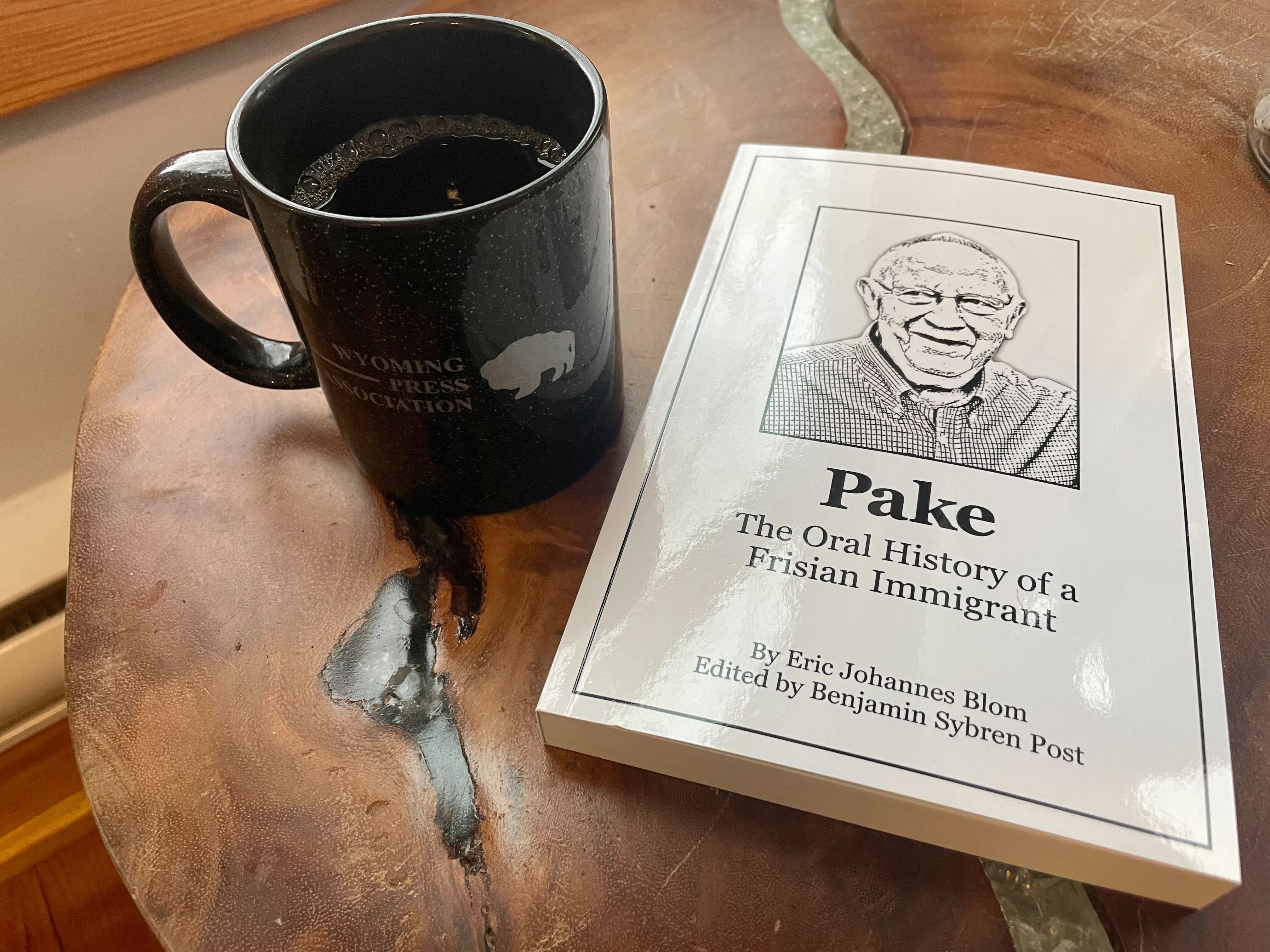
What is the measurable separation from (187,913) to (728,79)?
0.52m

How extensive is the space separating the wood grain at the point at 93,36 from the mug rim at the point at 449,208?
0.44m

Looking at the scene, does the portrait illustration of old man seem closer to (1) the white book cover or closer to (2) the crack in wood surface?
(1) the white book cover

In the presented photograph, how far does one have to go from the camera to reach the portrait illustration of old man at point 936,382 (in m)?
0.35

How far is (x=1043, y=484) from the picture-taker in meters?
0.34

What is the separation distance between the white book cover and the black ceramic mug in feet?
0.19

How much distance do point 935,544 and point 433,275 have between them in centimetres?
20

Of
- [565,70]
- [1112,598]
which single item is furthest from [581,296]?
[1112,598]

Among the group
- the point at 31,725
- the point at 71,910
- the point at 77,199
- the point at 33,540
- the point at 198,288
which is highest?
the point at 198,288

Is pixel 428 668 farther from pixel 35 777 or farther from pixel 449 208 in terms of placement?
pixel 35 777

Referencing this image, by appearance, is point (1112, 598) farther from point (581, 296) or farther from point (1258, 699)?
point (581, 296)

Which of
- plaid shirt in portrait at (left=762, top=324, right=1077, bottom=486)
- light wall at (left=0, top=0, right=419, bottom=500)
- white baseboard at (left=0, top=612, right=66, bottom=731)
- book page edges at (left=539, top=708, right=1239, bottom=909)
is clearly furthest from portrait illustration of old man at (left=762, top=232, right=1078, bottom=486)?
white baseboard at (left=0, top=612, right=66, bottom=731)

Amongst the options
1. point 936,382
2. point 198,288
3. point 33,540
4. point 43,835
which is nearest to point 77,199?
point 33,540

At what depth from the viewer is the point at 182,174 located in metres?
0.31

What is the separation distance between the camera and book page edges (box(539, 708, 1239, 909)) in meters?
0.26
